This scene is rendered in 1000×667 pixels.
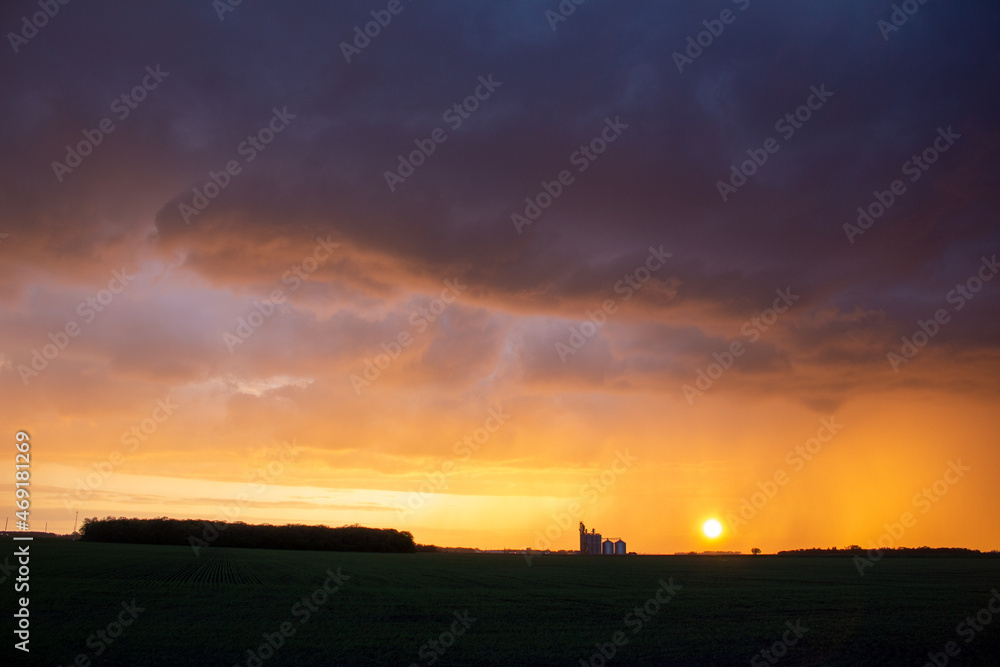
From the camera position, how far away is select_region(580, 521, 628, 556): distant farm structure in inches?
5236

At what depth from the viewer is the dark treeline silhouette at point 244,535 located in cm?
9944

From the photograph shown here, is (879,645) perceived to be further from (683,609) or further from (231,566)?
(231,566)

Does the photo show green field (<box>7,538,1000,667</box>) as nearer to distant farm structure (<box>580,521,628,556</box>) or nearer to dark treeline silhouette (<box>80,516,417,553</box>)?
dark treeline silhouette (<box>80,516,417,553</box>)

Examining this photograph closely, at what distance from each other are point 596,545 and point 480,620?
118 meters

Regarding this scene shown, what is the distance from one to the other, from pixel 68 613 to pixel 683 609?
22981 millimetres

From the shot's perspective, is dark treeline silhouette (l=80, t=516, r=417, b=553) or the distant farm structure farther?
the distant farm structure

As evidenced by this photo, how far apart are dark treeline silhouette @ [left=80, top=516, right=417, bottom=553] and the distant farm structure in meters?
38.6

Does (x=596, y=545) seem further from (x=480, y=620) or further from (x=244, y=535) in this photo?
(x=480, y=620)

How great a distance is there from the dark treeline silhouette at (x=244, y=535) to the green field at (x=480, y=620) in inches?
2437

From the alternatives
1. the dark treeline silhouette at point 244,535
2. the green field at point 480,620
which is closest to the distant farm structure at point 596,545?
the dark treeline silhouette at point 244,535

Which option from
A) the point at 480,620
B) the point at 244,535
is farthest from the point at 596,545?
the point at 480,620

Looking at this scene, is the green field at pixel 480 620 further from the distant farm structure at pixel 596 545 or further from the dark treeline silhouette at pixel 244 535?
the distant farm structure at pixel 596 545

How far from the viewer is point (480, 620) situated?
2542 cm

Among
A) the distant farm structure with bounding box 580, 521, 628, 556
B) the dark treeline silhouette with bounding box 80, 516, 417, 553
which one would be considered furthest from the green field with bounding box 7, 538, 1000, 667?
the distant farm structure with bounding box 580, 521, 628, 556
